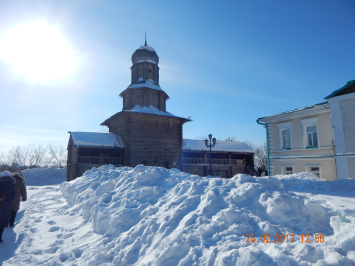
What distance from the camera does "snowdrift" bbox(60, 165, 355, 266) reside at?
2857 millimetres

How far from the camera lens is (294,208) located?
387 centimetres

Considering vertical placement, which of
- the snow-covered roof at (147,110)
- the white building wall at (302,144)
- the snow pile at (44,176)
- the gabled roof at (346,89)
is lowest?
the snow pile at (44,176)

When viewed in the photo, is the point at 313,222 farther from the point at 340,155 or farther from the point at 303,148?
the point at 303,148

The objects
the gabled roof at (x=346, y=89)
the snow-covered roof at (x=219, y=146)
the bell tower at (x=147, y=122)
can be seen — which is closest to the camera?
the gabled roof at (x=346, y=89)

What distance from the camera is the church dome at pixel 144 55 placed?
87.0 ft

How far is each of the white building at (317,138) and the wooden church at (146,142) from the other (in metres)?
10.3

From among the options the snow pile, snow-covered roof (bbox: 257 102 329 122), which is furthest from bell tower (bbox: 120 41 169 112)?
the snow pile

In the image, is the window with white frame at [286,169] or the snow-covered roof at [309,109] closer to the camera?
the snow-covered roof at [309,109]

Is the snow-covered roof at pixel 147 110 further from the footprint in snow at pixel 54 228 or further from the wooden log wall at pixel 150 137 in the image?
the footprint in snow at pixel 54 228

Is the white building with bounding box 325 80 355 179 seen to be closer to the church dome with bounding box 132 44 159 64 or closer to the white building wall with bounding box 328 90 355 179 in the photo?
the white building wall with bounding box 328 90 355 179

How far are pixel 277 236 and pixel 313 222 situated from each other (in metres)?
0.80

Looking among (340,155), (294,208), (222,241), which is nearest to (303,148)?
(340,155)
